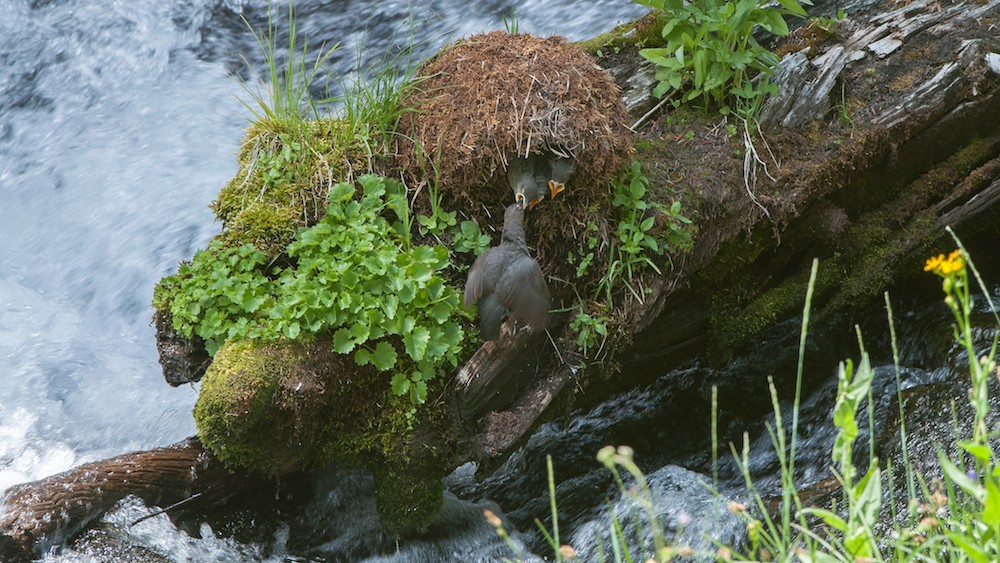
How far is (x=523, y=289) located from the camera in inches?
152

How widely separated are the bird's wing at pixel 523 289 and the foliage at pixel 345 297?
0.28 metres

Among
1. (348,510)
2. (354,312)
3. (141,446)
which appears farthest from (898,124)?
(141,446)

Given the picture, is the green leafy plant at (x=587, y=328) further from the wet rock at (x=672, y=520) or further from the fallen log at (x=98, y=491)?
the fallen log at (x=98, y=491)

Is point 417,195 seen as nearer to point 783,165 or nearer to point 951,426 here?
point 783,165

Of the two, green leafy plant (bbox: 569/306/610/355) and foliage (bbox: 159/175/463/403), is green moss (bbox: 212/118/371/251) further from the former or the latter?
green leafy plant (bbox: 569/306/610/355)

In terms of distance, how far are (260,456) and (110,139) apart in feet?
15.5

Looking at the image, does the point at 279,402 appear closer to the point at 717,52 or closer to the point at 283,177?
the point at 283,177

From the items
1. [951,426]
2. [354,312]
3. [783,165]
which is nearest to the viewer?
[354,312]

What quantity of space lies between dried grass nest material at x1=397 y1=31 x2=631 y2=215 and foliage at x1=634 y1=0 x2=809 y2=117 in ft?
1.87

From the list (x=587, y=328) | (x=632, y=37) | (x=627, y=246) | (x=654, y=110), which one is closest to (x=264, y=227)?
(x=587, y=328)

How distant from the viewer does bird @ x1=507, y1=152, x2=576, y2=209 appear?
13.6 feet

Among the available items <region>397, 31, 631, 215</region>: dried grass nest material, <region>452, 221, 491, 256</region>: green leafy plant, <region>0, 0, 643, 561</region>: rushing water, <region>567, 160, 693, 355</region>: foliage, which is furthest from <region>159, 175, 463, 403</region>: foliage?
<region>0, 0, 643, 561</region>: rushing water

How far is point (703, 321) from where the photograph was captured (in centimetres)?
500

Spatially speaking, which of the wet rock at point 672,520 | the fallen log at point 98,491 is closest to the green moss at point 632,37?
the wet rock at point 672,520
